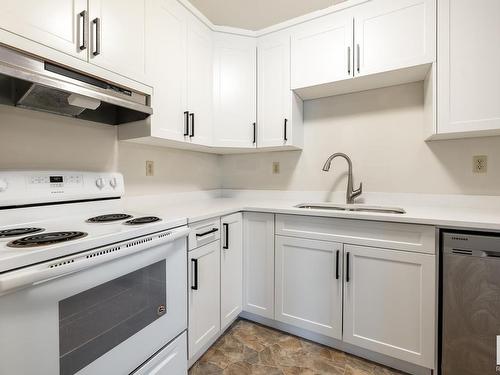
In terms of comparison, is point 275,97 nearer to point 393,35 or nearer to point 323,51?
point 323,51

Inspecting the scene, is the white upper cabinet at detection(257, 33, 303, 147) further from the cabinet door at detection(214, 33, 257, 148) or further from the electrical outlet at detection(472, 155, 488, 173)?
the electrical outlet at detection(472, 155, 488, 173)

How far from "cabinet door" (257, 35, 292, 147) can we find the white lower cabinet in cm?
151

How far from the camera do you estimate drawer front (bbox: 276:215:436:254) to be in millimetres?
1300

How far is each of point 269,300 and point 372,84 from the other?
1.77 meters

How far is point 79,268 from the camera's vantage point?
791mm

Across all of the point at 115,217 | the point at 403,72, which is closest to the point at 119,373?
the point at 115,217

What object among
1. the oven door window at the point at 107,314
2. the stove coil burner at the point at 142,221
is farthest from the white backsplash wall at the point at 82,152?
the oven door window at the point at 107,314

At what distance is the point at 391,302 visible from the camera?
54.6 inches

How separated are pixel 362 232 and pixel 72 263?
1396mm

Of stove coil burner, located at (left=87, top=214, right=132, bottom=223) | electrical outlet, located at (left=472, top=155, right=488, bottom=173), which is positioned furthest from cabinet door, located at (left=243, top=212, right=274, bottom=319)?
electrical outlet, located at (left=472, top=155, right=488, bottom=173)

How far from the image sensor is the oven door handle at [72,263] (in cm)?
65

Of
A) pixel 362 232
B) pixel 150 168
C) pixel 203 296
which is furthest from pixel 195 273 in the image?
pixel 362 232

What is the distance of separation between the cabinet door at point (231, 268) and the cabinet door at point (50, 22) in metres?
1.18

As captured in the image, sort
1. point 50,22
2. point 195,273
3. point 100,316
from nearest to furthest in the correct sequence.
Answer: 1. point 100,316
2. point 50,22
3. point 195,273
